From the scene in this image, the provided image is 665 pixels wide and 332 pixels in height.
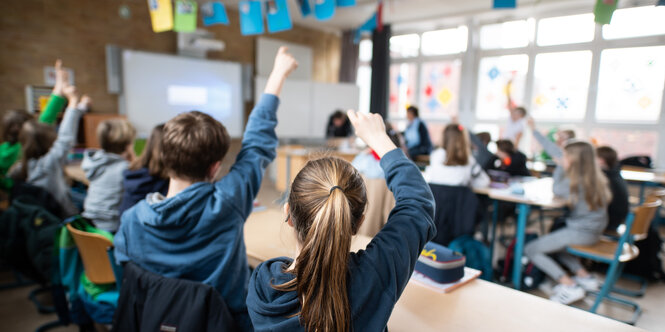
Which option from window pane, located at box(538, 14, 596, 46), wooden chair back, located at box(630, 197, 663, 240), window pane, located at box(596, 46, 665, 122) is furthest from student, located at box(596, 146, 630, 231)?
A: window pane, located at box(538, 14, 596, 46)

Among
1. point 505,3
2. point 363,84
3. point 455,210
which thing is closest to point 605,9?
point 505,3

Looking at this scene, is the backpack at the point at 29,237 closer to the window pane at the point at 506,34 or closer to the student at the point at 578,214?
the student at the point at 578,214

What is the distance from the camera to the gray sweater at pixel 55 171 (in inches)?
89.9

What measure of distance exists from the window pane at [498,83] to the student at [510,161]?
2.94 m

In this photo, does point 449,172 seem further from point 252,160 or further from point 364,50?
point 364,50

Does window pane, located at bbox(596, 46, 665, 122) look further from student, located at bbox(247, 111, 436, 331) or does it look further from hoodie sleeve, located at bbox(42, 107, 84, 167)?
hoodie sleeve, located at bbox(42, 107, 84, 167)

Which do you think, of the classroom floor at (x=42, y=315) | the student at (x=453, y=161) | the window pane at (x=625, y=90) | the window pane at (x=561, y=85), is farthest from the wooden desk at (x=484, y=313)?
the window pane at (x=561, y=85)

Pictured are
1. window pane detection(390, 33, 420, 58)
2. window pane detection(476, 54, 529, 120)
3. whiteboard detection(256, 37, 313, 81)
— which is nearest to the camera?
window pane detection(476, 54, 529, 120)

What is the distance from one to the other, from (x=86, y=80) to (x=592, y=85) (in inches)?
276

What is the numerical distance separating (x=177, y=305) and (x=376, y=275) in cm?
65

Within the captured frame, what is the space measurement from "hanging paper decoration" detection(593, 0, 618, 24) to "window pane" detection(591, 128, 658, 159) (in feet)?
13.7

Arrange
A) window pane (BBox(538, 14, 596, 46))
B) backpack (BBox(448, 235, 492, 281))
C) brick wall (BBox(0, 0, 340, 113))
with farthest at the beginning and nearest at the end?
window pane (BBox(538, 14, 596, 46))
brick wall (BBox(0, 0, 340, 113))
backpack (BBox(448, 235, 492, 281))

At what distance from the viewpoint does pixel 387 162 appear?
0.87 metres

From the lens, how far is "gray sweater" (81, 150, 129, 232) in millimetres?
2018
